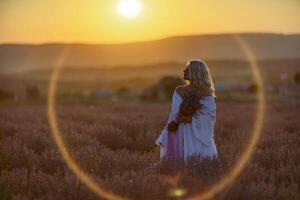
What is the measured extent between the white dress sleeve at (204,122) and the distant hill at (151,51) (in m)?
179

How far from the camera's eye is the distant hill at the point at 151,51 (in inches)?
7431

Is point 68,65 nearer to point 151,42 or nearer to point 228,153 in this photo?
point 151,42

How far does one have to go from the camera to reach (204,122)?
764 cm

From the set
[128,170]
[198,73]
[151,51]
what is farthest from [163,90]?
[151,51]

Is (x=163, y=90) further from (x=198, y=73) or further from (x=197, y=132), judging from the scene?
(x=198, y=73)

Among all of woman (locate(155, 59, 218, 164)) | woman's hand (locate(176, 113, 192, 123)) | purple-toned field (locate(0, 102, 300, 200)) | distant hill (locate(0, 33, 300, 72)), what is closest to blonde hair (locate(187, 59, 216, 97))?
woman (locate(155, 59, 218, 164))

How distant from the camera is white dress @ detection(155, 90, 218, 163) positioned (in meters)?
7.55

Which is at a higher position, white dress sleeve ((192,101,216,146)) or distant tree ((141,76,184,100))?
distant tree ((141,76,184,100))

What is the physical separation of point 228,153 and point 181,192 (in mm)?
3146

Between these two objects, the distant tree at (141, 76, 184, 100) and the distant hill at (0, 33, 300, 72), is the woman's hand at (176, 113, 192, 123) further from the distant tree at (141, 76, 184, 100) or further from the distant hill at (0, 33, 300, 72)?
the distant hill at (0, 33, 300, 72)

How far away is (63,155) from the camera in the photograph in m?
7.67

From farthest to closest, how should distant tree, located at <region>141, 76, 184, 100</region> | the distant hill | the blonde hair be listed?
the distant hill, distant tree, located at <region>141, 76, 184, 100</region>, the blonde hair

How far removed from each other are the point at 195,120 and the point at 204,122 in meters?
0.12

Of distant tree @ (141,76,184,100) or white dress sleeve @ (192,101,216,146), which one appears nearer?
white dress sleeve @ (192,101,216,146)
